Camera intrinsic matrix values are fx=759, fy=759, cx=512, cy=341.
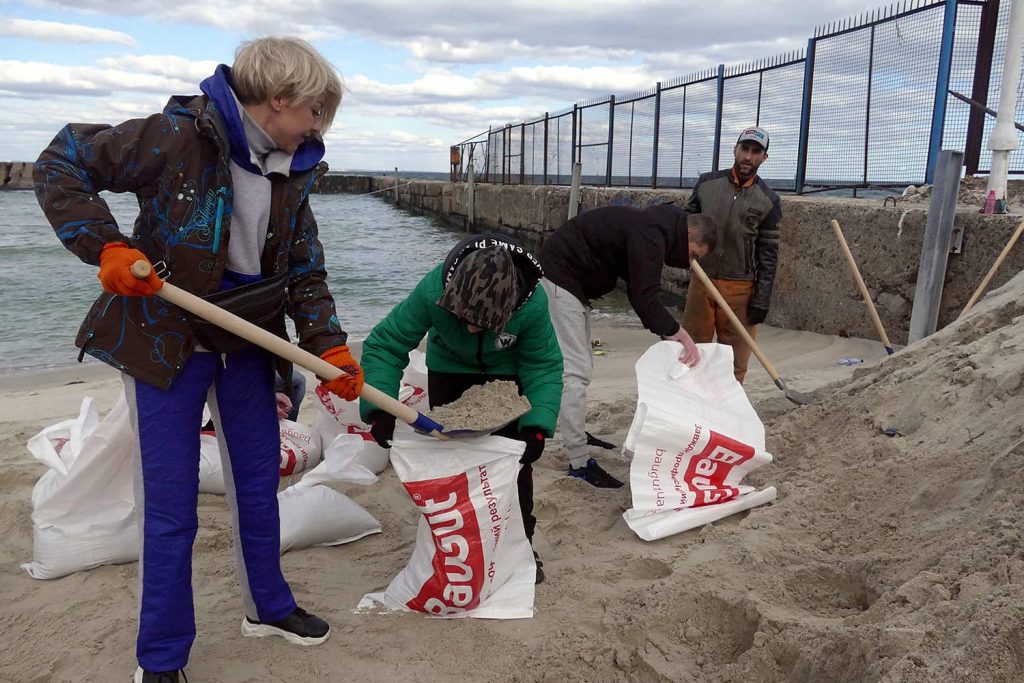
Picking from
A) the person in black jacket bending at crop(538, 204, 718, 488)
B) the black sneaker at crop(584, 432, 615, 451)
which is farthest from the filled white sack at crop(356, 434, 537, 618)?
the black sneaker at crop(584, 432, 615, 451)

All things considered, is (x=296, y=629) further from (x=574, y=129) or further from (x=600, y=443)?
(x=574, y=129)

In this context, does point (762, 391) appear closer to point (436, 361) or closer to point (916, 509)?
point (916, 509)

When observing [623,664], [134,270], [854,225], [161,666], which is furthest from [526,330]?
[854,225]

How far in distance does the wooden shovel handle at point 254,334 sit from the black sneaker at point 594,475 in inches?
58.9

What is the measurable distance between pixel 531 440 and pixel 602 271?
1.29 meters

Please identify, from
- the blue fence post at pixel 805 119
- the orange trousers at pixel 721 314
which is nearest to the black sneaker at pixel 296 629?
the orange trousers at pixel 721 314

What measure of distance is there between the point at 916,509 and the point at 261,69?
2285 mm

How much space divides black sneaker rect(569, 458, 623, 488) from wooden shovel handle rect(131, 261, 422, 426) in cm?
149

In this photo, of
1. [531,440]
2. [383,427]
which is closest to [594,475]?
[531,440]

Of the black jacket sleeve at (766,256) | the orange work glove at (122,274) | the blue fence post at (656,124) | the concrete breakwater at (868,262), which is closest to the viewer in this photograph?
the orange work glove at (122,274)

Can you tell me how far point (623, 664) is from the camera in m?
2.04

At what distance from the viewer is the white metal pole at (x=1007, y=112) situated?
5223mm

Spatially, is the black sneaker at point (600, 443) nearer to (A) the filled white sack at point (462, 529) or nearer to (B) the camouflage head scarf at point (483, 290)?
(A) the filled white sack at point (462, 529)

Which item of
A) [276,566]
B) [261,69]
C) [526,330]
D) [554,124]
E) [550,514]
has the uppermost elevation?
[554,124]
